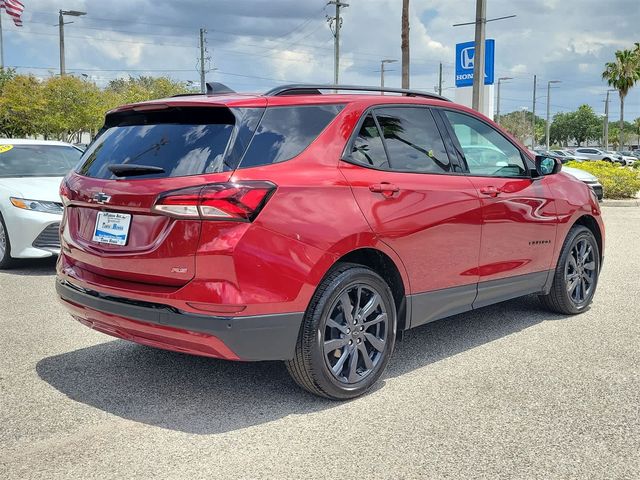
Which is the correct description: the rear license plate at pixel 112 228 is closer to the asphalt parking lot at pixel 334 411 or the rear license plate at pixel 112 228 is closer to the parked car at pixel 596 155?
the asphalt parking lot at pixel 334 411

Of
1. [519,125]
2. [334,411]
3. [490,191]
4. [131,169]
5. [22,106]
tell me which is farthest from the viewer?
[519,125]

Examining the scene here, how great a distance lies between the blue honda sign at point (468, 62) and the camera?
18.4 m

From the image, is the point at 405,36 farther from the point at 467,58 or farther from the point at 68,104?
the point at 68,104

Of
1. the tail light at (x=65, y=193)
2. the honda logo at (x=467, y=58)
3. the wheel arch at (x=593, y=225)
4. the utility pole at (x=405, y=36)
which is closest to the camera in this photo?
the tail light at (x=65, y=193)

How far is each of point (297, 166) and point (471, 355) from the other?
205cm

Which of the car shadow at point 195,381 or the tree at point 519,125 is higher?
the tree at point 519,125

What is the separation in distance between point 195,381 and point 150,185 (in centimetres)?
139

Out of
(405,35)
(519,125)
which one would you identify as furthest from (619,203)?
(519,125)

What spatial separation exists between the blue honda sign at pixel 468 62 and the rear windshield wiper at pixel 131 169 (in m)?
15.9

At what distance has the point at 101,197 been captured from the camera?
3814mm

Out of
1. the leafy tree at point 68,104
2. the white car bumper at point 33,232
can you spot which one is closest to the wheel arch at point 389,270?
the white car bumper at point 33,232

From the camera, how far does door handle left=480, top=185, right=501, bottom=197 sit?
15.7 ft

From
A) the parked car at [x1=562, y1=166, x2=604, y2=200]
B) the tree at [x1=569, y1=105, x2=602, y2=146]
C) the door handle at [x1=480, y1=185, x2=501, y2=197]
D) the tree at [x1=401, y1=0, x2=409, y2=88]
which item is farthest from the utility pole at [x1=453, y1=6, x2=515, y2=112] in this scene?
the tree at [x1=569, y1=105, x2=602, y2=146]

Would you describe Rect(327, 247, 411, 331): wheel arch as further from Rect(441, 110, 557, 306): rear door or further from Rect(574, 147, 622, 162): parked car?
Rect(574, 147, 622, 162): parked car
